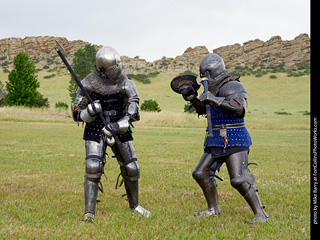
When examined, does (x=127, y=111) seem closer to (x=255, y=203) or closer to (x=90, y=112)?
(x=90, y=112)

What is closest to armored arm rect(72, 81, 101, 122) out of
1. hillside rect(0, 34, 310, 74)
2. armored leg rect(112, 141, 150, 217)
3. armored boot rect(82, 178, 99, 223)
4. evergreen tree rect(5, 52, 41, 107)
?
armored leg rect(112, 141, 150, 217)

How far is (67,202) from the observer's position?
Result: 19.0 feet

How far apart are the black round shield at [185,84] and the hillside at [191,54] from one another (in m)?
100

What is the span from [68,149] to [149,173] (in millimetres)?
5909

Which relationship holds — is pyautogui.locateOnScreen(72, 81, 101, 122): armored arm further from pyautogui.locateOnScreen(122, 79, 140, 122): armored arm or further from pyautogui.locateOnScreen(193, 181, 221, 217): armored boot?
pyautogui.locateOnScreen(193, 181, 221, 217): armored boot

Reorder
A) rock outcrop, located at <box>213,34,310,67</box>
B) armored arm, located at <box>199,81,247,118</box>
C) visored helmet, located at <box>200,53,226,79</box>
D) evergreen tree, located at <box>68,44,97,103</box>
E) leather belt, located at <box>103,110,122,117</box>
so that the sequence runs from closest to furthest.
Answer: armored arm, located at <box>199,81,247,118</box> < visored helmet, located at <box>200,53,226,79</box> < leather belt, located at <box>103,110,122,117</box> < evergreen tree, located at <box>68,44,97,103</box> < rock outcrop, located at <box>213,34,310,67</box>

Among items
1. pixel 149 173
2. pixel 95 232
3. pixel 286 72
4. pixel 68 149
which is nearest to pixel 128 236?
pixel 95 232

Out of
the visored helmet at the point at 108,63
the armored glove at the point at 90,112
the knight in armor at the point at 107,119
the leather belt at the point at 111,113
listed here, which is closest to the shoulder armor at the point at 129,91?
the knight in armor at the point at 107,119

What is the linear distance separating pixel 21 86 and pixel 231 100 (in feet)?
119

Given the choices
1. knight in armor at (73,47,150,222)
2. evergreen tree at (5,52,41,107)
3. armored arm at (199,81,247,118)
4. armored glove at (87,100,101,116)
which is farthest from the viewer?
evergreen tree at (5,52,41,107)

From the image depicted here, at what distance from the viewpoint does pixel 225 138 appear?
4832mm

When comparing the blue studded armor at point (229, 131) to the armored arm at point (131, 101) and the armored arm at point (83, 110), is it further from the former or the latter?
the armored arm at point (83, 110)

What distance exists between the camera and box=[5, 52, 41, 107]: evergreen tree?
1441 inches
